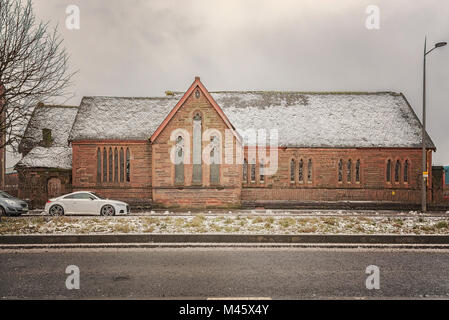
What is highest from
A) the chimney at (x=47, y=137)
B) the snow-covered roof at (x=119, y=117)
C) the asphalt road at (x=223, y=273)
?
the snow-covered roof at (x=119, y=117)

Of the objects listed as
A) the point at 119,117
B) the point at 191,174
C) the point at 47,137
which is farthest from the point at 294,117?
the point at 47,137

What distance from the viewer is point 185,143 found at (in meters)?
26.6

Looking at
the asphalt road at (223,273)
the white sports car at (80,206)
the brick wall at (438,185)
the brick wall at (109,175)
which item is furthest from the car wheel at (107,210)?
the brick wall at (438,185)

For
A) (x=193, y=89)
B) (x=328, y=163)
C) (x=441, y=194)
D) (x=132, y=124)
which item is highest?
(x=193, y=89)

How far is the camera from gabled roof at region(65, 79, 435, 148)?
97.1 ft

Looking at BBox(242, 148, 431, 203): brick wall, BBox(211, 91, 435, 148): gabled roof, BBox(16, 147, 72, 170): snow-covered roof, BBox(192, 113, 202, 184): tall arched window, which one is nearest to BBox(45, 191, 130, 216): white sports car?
BBox(192, 113, 202, 184): tall arched window

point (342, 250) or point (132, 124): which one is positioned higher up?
point (132, 124)

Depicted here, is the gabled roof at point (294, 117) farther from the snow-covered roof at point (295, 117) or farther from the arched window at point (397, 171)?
the arched window at point (397, 171)

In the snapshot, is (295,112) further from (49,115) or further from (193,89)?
(49,115)

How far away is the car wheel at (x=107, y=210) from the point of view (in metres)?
19.7

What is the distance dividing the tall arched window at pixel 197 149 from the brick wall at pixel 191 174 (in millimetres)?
242
